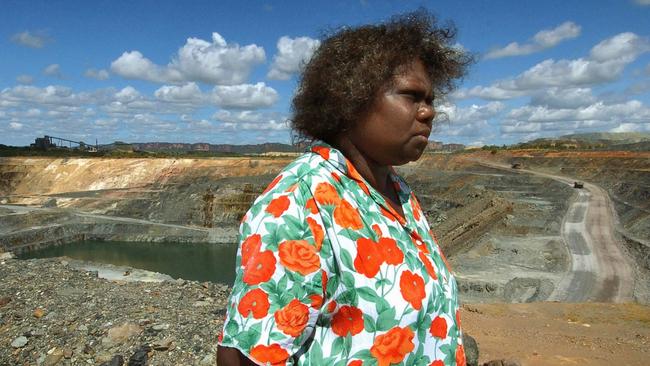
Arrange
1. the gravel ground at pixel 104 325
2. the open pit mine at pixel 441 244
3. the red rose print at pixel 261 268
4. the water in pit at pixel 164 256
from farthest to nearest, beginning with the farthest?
1. the water in pit at pixel 164 256
2. the open pit mine at pixel 441 244
3. the gravel ground at pixel 104 325
4. the red rose print at pixel 261 268

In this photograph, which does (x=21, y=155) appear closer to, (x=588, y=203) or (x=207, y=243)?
(x=207, y=243)

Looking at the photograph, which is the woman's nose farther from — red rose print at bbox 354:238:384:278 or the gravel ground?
the gravel ground

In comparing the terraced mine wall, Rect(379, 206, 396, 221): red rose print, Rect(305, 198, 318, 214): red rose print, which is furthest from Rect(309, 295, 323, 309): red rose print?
the terraced mine wall

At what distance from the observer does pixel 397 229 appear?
4.73ft

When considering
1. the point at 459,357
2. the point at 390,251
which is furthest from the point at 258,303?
the point at 459,357

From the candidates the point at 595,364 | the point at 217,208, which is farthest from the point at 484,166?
the point at 595,364

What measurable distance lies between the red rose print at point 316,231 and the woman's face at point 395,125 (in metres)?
0.38

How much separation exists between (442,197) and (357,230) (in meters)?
35.7

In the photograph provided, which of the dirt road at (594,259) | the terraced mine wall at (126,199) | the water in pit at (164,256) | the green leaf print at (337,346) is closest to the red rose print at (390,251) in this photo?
the green leaf print at (337,346)

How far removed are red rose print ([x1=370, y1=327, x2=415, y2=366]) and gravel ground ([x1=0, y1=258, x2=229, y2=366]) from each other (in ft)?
16.8

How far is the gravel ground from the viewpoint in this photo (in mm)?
6301

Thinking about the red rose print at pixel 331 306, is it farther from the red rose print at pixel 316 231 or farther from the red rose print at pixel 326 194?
the red rose print at pixel 326 194

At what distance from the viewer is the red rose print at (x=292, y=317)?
117 centimetres

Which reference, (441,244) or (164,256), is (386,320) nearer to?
(441,244)
